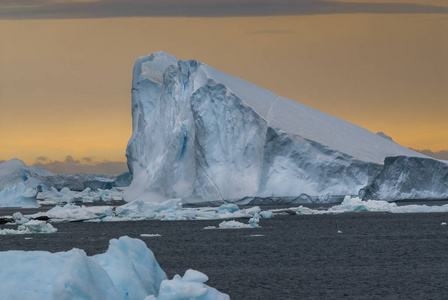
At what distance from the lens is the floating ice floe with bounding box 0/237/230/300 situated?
8.29 metres

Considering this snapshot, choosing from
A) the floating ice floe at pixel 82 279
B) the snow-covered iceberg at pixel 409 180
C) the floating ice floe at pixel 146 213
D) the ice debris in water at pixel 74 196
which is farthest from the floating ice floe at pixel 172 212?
the ice debris in water at pixel 74 196

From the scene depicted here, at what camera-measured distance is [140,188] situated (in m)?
40.9

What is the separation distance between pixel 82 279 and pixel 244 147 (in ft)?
87.2

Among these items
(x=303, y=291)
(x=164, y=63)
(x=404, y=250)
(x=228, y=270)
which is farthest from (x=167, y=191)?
(x=303, y=291)

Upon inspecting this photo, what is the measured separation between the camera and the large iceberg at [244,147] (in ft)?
110

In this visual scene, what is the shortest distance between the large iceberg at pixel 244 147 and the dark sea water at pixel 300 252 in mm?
3747

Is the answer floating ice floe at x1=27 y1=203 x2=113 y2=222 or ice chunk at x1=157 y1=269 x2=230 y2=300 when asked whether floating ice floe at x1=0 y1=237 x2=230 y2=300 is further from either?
floating ice floe at x1=27 y1=203 x2=113 y2=222

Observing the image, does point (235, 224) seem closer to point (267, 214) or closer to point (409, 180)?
point (267, 214)

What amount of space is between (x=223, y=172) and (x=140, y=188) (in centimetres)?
746

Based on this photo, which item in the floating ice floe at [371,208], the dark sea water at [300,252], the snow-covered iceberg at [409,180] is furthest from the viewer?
the snow-covered iceberg at [409,180]

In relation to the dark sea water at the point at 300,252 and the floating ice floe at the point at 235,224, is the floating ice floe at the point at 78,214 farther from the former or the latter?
the floating ice floe at the point at 235,224

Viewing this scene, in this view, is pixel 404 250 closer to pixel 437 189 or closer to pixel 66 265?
pixel 66 265

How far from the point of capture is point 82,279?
8336 mm

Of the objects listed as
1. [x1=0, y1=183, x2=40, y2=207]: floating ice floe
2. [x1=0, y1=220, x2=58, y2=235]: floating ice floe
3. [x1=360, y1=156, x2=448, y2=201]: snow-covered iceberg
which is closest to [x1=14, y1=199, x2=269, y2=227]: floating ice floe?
[x1=0, y1=220, x2=58, y2=235]: floating ice floe
